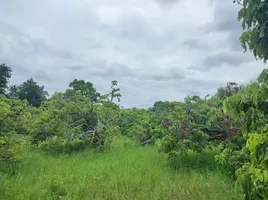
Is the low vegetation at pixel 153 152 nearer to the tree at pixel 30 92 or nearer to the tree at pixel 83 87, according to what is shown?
the tree at pixel 83 87

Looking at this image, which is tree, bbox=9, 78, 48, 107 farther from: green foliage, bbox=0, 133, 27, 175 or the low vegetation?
green foliage, bbox=0, 133, 27, 175

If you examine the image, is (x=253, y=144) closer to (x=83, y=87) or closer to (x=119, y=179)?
(x=119, y=179)

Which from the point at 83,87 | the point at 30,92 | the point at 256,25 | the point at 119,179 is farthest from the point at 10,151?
the point at 30,92

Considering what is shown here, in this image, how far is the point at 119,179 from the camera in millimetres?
5508

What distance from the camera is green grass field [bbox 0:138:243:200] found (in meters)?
4.73

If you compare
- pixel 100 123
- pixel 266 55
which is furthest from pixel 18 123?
pixel 266 55

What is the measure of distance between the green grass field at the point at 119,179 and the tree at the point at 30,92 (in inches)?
746

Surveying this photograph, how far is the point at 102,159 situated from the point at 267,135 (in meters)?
6.08

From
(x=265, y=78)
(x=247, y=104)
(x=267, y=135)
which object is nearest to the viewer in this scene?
(x=267, y=135)

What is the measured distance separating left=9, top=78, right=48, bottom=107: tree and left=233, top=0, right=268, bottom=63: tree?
2418 cm

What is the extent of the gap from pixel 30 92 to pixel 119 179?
21.8m

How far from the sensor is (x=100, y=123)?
9562 mm

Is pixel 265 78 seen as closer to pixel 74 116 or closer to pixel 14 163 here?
pixel 14 163

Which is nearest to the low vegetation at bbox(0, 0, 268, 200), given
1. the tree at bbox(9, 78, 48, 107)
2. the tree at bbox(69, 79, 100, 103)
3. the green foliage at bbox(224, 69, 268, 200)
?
the green foliage at bbox(224, 69, 268, 200)
